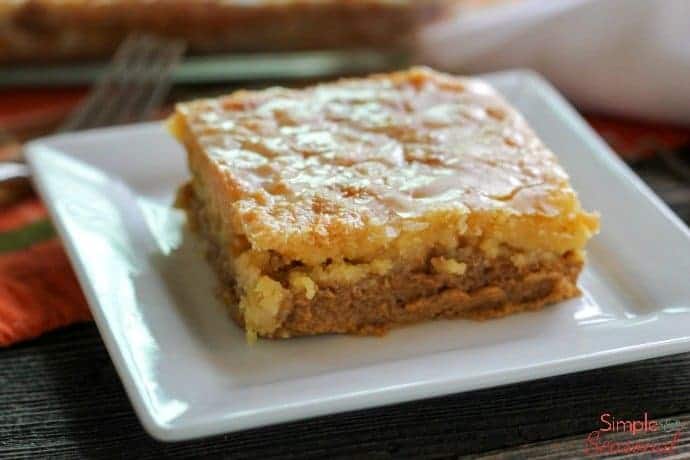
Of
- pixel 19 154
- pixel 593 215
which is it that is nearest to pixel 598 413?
pixel 593 215

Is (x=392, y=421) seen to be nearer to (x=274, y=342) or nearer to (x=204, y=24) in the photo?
(x=274, y=342)

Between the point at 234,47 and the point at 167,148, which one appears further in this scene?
the point at 234,47

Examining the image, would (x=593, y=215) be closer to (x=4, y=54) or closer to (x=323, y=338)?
(x=323, y=338)

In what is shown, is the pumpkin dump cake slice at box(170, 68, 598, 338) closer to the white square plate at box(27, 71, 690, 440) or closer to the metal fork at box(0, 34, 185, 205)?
the white square plate at box(27, 71, 690, 440)

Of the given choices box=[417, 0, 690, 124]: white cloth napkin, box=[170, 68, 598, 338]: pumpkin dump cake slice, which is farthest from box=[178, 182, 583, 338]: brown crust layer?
box=[417, 0, 690, 124]: white cloth napkin

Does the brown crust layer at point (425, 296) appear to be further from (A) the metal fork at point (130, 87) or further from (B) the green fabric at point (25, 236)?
(A) the metal fork at point (130, 87)

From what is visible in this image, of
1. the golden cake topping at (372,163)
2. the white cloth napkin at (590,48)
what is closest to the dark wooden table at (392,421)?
the golden cake topping at (372,163)

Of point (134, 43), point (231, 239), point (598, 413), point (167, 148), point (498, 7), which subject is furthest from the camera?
point (498, 7)
